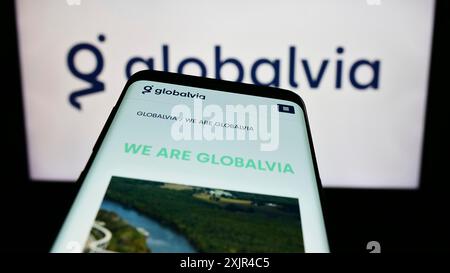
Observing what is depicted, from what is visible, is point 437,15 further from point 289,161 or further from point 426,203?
point 289,161

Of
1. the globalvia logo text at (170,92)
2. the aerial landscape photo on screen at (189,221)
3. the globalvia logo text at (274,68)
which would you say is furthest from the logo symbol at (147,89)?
the globalvia logo text at (274,68)

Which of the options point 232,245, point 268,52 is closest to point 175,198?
point 232,245

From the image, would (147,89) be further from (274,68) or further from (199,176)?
(274,68)

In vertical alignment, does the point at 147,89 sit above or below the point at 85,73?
above

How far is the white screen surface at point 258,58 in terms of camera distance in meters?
1.29

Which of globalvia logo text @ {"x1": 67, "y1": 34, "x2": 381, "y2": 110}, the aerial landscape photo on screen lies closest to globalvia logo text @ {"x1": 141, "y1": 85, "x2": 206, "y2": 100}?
the aerial landscape photo on screen

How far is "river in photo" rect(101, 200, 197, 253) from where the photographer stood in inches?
15.4

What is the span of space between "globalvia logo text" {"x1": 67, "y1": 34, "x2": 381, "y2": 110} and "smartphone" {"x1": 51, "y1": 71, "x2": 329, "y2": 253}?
0.76 m

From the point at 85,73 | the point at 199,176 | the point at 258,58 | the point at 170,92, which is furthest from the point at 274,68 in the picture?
the point at 199,176

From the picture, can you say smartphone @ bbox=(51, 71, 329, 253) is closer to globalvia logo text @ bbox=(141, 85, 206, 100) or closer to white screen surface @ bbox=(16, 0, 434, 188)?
globalvia logo text @ bbox=(141, 85, 206, 100)

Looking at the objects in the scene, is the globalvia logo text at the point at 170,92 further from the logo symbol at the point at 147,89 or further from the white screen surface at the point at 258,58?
the white screen surface at the point at 258,58

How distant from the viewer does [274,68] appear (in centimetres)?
132

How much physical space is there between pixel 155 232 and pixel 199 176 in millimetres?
79

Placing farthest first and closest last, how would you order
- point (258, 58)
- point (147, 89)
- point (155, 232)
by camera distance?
point (258, 58)
point (147, 89)
point (155, 232)
